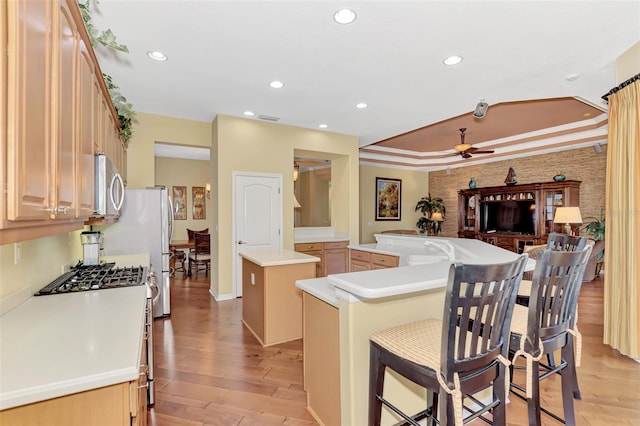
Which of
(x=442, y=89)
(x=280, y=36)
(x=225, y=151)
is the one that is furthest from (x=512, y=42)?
(x=225, y=151)

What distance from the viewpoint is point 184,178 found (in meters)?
7.98

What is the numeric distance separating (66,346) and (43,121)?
80cm

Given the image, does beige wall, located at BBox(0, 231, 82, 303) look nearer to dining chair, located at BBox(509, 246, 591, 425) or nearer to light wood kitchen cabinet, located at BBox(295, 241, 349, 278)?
dining chair, located at BBox(509, 246, 591, 425)

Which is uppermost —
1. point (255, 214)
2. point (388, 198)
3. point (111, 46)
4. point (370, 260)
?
point (111, 46)

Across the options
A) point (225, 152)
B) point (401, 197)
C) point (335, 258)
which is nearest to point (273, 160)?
point (225, 152)

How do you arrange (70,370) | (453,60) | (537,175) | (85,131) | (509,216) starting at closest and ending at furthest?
1. (70,370)
2. (85,131)
3. (453,60)
4. (537,175)
5. (509,216)

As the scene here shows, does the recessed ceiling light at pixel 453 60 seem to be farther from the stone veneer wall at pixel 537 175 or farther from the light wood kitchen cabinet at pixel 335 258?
the stone veneer wall at pixel 537 175

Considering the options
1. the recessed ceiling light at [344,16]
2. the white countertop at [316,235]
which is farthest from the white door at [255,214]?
the recessed ceiling light at [344,16]

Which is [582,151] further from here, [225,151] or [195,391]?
[195,391]

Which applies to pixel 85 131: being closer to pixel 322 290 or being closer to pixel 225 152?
pixel 322 290

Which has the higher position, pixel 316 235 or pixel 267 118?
pixel 267 118

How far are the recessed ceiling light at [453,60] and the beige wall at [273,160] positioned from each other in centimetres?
283

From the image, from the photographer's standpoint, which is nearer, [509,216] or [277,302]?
[277,302]

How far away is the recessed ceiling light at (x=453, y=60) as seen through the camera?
9.59 ft
